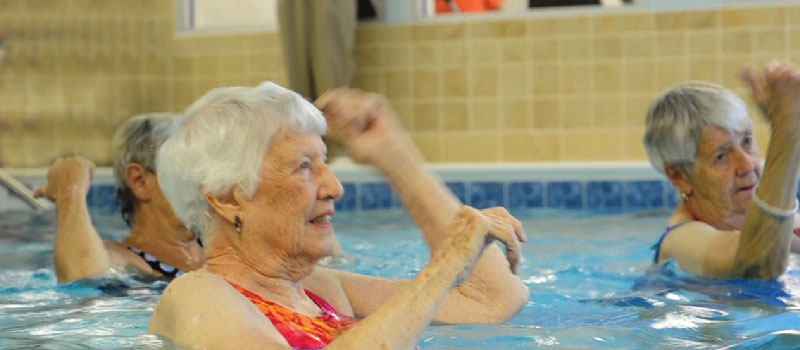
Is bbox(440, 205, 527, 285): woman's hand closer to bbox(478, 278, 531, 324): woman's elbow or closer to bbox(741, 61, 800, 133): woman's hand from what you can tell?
bbox(478, 278, 531, 324): woman's elbow

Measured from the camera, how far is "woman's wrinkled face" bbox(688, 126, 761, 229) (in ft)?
11.0

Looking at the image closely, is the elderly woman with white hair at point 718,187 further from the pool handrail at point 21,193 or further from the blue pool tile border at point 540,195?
the pool handrail at point 21,193

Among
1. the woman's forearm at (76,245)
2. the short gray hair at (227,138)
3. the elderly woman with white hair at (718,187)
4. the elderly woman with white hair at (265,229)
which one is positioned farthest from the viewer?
the woman's forearm at (76,245)

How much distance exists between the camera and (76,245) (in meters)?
3.49

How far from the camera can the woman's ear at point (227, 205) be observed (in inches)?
85.4

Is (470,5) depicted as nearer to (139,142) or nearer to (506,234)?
(139,142)

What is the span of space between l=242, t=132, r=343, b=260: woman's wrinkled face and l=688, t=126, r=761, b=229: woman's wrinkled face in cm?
158

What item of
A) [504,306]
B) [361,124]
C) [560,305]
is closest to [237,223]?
[361,124]

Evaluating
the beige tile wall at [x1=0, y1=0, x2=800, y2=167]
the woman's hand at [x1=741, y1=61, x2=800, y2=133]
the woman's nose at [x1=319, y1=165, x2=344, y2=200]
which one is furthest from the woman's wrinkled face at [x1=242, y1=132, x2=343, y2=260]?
the beige tile wall at [x1=0, y1=0, x2=800, y2=167]

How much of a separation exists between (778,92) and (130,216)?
210 centimetres

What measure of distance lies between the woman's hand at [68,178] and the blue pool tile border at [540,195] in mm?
3231

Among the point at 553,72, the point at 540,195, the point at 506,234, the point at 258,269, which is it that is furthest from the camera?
the point at 553,72

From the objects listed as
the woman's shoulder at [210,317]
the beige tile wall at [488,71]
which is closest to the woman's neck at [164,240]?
the woman's shoulder at [210,317]

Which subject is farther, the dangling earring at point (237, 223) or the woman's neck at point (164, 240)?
the woman's neck at point (164, 240)
